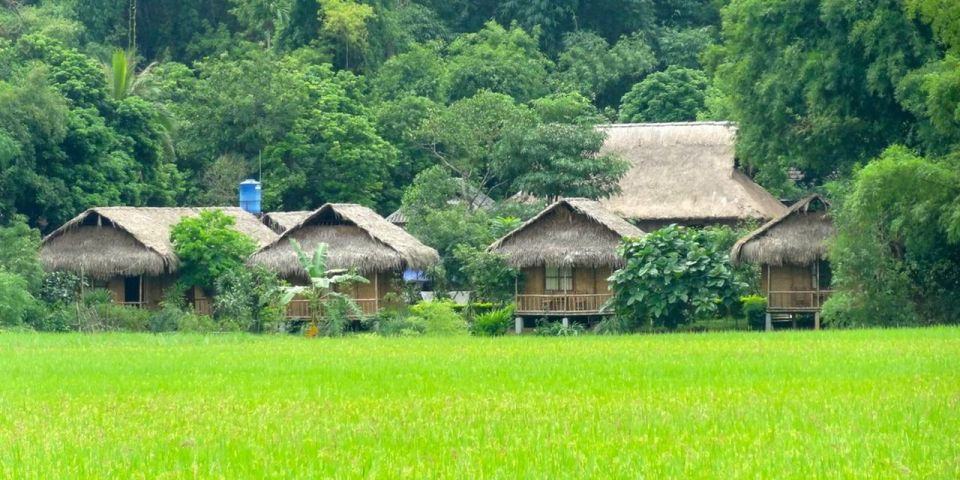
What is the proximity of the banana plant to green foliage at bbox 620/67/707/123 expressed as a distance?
64.9 feet

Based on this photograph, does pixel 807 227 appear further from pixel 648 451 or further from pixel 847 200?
pixel 648 451

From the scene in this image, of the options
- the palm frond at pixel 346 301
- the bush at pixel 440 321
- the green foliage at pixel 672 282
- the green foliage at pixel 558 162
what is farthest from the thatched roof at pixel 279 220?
the green foliage at pixel 672 282

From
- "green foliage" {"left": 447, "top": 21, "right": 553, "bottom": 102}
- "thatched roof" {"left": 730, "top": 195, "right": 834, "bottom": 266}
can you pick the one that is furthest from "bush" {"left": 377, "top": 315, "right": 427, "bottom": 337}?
"green foliage" {"left": 447, "top": 21, "right": 553, "bottom": 102}

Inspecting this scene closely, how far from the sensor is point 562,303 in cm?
3831

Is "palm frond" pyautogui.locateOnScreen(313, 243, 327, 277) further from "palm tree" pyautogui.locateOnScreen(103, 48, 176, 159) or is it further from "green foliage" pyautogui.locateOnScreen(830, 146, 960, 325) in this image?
"green foliage" pyautogui.locateOnScreen(830, 146, 960, 325)

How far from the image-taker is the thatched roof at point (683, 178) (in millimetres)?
44938

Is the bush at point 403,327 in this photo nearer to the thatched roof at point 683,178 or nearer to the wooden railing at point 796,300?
the wooden railing at point 796,300

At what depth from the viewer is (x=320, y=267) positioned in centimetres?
3506

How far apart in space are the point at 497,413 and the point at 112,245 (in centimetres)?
2647

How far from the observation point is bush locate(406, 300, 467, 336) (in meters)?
32.9

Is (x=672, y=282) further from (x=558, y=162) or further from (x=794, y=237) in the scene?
(x=558, y=162)

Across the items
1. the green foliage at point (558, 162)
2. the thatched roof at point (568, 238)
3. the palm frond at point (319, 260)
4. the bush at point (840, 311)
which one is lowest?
the bush at point (840, 311)

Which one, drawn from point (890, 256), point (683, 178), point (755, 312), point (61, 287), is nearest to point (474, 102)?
point (683, 178)

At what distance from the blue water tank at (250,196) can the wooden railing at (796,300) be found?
49.8 feet
